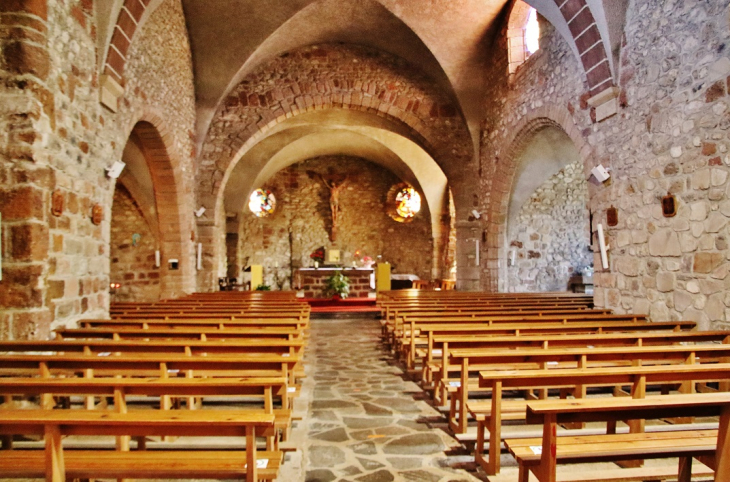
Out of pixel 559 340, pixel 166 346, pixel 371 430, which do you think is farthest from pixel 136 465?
pixel 559 340

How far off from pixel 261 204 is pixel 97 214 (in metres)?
13.0

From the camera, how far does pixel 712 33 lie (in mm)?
4578

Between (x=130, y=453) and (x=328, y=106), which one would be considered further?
(x=328, y=106)

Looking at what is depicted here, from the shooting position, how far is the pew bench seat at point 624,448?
6.03ft

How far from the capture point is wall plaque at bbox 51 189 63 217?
457 centimetres

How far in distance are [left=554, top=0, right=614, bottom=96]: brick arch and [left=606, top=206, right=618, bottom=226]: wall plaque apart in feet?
5.34

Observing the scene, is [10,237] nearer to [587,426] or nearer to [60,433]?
[60,433]

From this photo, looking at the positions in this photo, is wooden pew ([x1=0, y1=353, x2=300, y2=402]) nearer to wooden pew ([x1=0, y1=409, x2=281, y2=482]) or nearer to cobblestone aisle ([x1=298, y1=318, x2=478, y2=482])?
cobblestone aisle ([x1=298, y1=318, x2=478, y2=482])

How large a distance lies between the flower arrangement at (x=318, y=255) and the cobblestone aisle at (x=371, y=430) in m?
11.7

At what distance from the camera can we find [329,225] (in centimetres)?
1881

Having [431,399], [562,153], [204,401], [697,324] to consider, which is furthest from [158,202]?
[697,324]

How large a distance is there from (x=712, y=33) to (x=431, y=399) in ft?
14.8

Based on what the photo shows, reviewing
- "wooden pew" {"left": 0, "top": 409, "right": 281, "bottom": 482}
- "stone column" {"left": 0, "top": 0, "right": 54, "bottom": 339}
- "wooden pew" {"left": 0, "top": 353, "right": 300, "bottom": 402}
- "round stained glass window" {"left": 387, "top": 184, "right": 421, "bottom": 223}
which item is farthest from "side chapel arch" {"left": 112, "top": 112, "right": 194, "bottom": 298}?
"round stained glass window" {"left": 387, "top": 184, "right": 421, "bottom": 223}

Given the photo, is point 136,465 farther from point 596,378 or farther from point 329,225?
point 329,225
